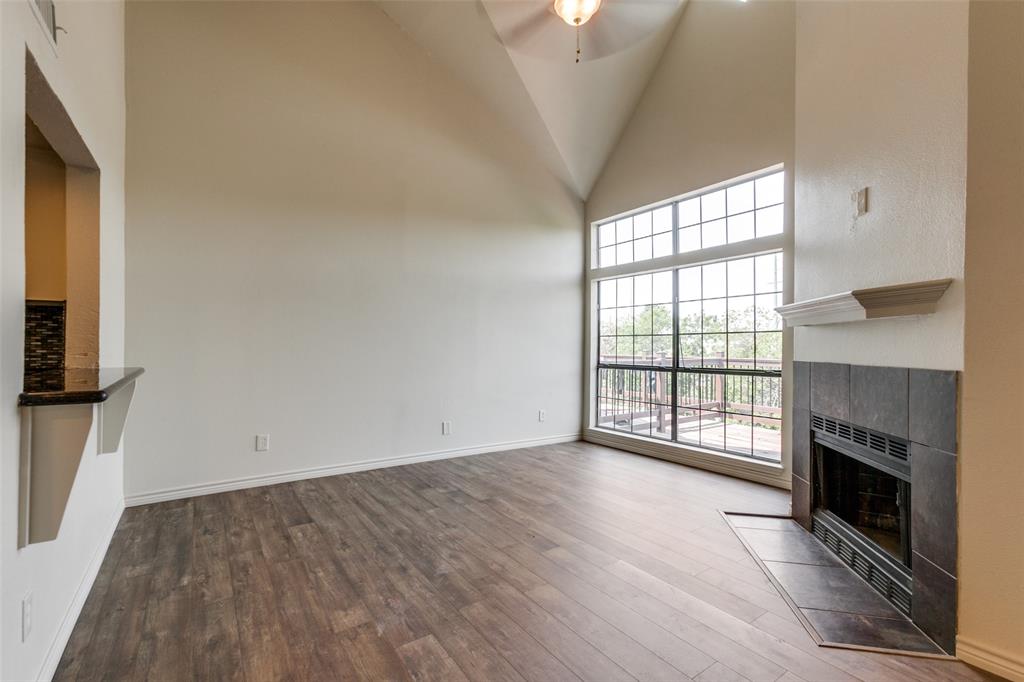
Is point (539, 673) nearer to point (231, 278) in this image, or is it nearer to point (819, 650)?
point (819, 650)

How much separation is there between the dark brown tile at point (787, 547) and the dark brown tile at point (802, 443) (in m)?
0.38

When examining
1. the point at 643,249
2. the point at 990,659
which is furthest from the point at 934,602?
the point at 643,249

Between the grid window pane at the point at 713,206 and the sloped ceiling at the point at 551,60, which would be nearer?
the sloped ceiling at the point at 551,60

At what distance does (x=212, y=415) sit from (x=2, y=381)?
95.7 inches

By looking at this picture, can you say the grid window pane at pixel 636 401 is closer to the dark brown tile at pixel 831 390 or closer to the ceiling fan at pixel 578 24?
the dark brown tile at pixel 831 390

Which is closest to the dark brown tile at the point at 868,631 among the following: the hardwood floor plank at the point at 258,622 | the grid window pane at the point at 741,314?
the hardwood floor plank at the point at 258,622

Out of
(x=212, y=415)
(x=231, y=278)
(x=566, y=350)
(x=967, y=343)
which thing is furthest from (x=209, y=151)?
(x=967, y=343)

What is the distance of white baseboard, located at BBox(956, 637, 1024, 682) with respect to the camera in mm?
1588

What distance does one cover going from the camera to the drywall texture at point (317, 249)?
3.28m

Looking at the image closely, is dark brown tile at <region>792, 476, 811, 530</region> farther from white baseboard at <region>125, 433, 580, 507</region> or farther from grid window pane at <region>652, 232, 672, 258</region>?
white baseboard at <region>125, 433, 580, 507</region>

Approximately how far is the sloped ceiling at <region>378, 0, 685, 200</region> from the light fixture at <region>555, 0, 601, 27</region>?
0.33 m

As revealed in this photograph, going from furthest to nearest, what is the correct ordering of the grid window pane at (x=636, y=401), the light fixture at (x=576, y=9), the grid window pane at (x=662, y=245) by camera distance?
the grid window pane at (x=636, y=401), the grid window pane at (x=662, y=245), the light fixture at (x=576, y=9)

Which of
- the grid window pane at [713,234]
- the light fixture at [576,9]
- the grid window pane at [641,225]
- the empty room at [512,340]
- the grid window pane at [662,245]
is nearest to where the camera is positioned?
the empty room at [512,340]

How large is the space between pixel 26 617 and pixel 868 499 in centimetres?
368
